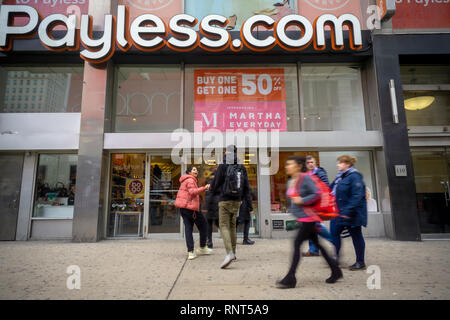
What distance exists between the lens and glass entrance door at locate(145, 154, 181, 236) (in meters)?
7.28

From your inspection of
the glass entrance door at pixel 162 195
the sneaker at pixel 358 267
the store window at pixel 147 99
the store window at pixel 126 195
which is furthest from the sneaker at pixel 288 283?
the store window at pixel 147 99

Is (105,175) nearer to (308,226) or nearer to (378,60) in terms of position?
(308,226)

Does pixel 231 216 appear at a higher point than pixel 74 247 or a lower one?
higher

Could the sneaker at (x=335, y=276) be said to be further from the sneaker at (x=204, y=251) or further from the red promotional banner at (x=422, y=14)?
the red promotional banner at (x=422, y=14)

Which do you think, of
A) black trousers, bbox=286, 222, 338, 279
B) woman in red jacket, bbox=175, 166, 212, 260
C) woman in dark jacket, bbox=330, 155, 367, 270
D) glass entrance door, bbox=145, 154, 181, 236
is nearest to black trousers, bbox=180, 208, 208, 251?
woman in red jacket, bbox=175, 166, 212, 260

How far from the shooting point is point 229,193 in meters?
4.23

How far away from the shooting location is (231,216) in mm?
4375

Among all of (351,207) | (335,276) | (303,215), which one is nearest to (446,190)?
(351,207)

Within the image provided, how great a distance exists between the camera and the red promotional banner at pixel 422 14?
7598mm

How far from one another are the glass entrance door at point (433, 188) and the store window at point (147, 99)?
286 inches

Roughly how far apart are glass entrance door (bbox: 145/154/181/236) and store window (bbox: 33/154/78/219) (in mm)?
2310

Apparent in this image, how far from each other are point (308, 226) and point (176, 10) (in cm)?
792

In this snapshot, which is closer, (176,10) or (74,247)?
(74,247)
